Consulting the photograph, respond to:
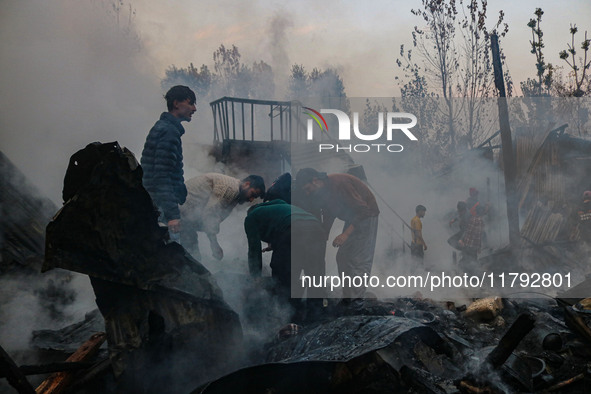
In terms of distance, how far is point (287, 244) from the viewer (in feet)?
12.4

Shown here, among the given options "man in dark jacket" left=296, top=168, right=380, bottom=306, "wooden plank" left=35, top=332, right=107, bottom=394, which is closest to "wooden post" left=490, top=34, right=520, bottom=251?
"man in dark jacket" left=296, top=168, right=380, bottom=306

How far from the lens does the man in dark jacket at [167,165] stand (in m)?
3.45

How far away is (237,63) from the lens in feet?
131

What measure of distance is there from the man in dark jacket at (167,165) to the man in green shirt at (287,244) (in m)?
0.80

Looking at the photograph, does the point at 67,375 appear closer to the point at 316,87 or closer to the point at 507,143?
the point at 507,143

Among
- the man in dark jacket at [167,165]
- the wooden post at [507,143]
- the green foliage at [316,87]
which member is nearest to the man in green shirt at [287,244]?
the man in dark jacket at [167,165]

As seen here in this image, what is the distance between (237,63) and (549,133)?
36148mm

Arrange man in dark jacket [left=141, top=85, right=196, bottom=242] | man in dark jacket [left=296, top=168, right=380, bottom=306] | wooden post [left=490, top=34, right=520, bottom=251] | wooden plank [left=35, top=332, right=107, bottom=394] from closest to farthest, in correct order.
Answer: wooden plank [left=35, top=332, right=107, bottom=394] → man in dark jacket [left=141, top=85, right=196, bottom=242] → man in dark jacket [left=296, top=168, right=380, bottom=306] → wooden post [left=490, top=34, right=520, bottom=251]

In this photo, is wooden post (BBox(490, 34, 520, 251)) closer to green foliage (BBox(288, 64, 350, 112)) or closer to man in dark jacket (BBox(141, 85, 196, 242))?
man in dark jacket (BBox(141, 85, 196, 242))

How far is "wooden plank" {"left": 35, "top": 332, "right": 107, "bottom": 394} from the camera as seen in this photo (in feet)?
7.23

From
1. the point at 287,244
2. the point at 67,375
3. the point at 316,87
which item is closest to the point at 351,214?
the point at 287,244

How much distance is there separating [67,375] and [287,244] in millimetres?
2186

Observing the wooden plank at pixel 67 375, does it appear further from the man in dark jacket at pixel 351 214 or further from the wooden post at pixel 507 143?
the wooden post at pixel 507 143

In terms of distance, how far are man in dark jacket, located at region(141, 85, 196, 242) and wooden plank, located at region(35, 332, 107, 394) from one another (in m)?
1.11
